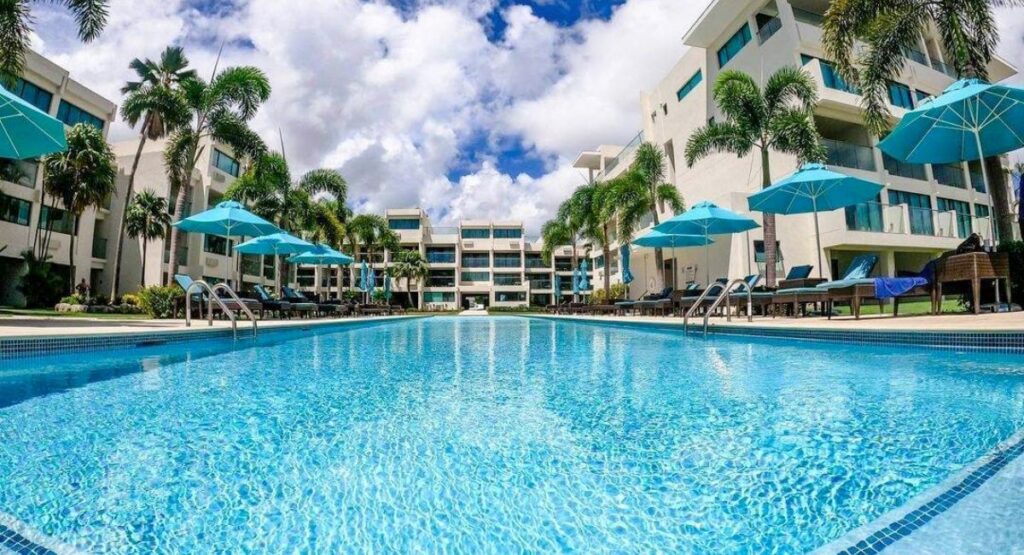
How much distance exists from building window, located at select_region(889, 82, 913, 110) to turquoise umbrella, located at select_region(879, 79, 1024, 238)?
15.4 meters

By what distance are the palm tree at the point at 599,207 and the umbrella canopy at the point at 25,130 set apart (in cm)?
1902

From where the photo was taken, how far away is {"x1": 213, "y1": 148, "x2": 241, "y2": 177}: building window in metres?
34.3

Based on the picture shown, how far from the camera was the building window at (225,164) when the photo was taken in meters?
34.3

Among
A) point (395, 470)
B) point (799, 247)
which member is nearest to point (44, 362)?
point (395, 470)

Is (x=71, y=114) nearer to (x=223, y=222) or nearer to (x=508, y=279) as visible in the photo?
(x=223, y=222)

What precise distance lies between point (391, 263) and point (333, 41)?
39443 millimetres

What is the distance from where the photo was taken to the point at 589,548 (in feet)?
5.30

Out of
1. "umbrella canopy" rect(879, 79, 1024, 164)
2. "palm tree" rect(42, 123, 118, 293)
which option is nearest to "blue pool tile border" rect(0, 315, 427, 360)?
"umbrella canopy" rect(879, 79, 1024, 164)

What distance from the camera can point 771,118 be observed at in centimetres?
1634

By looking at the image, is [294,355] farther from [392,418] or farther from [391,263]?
[391,263]

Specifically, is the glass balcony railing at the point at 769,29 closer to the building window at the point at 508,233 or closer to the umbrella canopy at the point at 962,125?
the umbrella canopy at the point at 962,125

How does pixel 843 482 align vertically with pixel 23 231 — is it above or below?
below

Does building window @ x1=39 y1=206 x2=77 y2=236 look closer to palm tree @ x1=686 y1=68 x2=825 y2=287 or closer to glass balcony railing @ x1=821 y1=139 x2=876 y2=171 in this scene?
palm tree @ x1=686 y1=68 x2=825 y2=287

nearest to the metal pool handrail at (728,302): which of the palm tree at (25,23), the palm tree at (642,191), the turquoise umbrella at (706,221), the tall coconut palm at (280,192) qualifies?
the turquoise umbrella at (706,221)
